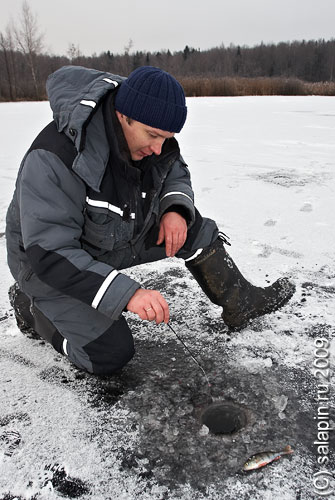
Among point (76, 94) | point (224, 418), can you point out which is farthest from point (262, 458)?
point (76, 94)

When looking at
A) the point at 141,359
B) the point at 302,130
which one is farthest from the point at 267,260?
the point at 302,130

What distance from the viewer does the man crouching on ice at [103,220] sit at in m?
1.55

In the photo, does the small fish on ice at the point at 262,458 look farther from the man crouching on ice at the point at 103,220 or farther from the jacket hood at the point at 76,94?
the jacket hood at the point at 76,94

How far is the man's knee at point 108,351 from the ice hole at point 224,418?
409mm

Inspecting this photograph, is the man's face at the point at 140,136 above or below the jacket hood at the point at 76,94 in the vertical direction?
below

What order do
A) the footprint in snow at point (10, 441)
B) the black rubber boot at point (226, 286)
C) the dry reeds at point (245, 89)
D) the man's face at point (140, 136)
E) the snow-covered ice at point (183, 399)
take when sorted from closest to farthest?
the snow-covered ice at point (183, 399) → the footprint in snow at point (10, 441) → the man's face at point (140, 136) → the black rubber boot at point (226, 286) → the dry reeds at point (245, 89)

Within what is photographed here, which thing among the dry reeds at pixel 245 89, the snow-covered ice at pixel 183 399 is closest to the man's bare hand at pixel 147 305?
the snow-covered ice at pixel 183 399

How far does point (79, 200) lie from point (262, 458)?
1.15 metres

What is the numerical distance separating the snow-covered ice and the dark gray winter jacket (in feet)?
1.33

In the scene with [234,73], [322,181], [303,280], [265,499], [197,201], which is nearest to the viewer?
[265,499]

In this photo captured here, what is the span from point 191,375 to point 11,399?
0.75 m

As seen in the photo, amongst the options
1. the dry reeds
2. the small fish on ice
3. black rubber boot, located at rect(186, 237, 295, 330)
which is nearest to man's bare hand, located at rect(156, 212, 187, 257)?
black rubber boot, located at rect(186, 237, 295, 330)

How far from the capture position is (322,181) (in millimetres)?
4336

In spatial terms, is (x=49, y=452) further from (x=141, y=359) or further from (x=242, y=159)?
(x=242, y=159)
